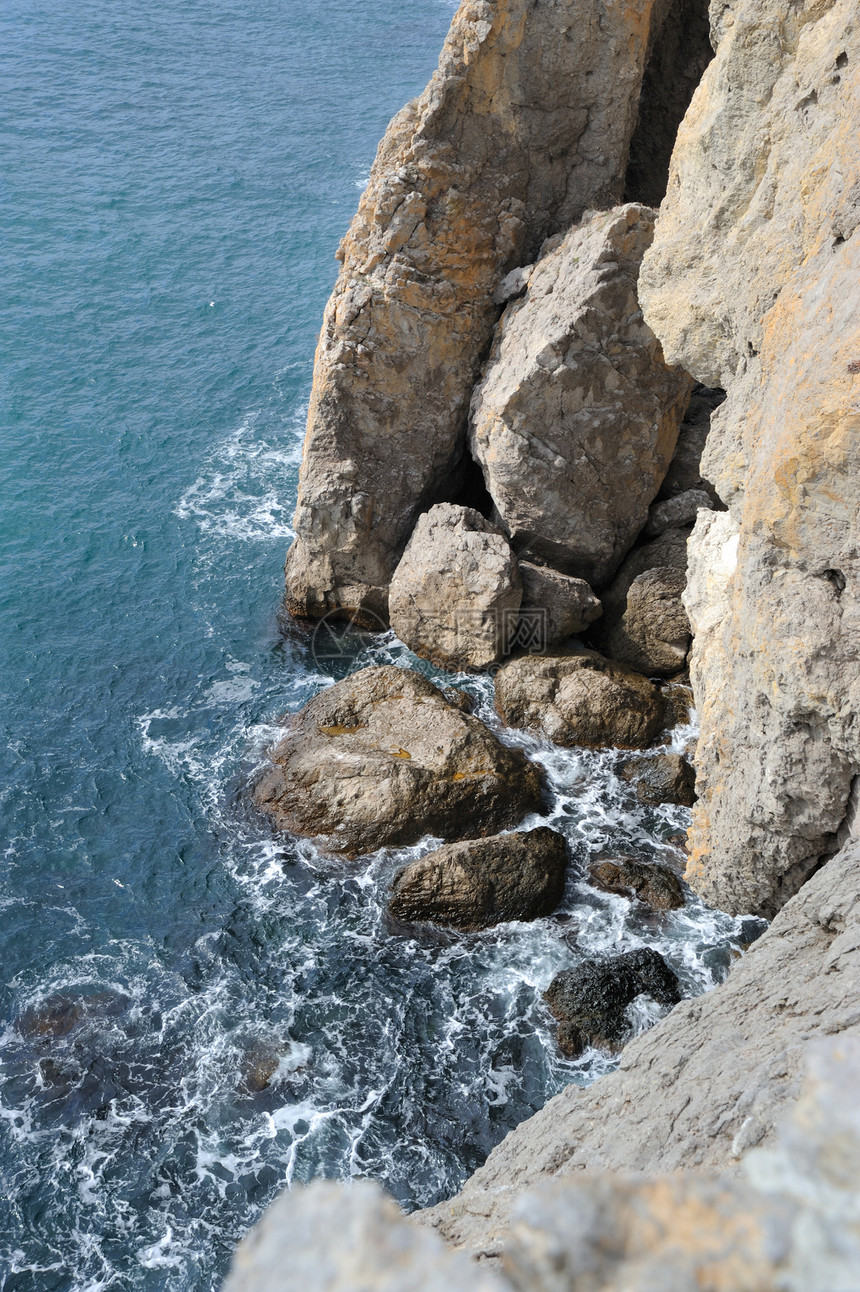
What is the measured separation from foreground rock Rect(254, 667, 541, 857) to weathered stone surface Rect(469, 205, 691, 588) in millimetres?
6330

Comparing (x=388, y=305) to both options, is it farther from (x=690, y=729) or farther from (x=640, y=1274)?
(x=640, y=1274)

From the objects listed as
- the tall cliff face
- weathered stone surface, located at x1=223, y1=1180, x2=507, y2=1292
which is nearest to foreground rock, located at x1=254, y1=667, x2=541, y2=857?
the tall cliff face

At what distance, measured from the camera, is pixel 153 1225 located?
15.9 meters

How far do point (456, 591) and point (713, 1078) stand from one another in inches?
697

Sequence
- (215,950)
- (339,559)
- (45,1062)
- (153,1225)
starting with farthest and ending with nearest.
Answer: (339,559)
(215,950)
(45,1062)
(153,1225)

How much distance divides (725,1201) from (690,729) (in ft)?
72.5

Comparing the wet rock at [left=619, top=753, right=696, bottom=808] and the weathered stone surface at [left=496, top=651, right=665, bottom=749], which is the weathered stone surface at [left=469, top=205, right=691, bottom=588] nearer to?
the weathered stone surface at [left=496, top=651, right=665, bottom=749]

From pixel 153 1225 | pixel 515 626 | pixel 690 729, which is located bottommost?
pixel 153 1225

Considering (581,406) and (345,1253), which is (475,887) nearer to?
(581,406)

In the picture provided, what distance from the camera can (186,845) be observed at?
22.7 meters

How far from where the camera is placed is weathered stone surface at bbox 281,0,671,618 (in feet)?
78.7

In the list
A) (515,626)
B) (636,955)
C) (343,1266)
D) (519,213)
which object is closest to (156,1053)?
(636,955)

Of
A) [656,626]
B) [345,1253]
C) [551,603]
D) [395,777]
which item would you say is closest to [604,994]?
[395,777]

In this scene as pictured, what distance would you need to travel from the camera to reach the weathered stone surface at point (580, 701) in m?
24.4
